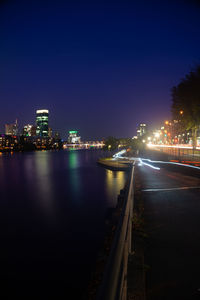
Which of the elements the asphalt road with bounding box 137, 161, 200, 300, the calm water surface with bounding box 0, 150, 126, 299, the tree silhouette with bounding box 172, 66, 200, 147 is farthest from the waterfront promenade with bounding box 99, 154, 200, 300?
the tree silhouette with bounding box 172, 66, 200, 147

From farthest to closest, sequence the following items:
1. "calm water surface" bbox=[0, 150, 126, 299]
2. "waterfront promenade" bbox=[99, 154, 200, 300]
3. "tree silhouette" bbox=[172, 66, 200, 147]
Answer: "tree silhouette" bbox=[172, 66, 200, 147] → "calm water surface" bbox=[0, 150, 126, 299] → "waterfront promenade" bbox=[99, 154, 200, 300]

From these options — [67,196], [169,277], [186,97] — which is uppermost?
[186,97]

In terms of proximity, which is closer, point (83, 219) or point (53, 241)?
point (53, 241)

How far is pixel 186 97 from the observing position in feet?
110

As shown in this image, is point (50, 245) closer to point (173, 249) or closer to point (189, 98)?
point (173, 249)

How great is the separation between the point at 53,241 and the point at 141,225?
7.63m

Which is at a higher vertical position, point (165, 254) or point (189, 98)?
point (189, 98)

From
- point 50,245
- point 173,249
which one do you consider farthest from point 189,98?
point 173,249

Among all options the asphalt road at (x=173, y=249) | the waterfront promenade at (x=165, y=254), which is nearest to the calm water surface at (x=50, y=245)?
the waterfront promenade at (x=165, y=254)

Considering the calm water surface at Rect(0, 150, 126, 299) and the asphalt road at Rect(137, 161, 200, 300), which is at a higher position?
the asphalt road at Rect(137, 161, 200, 300)

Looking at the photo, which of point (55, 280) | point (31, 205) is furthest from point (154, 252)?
point (31, 205)

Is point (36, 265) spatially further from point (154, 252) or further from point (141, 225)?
point (154, 252)

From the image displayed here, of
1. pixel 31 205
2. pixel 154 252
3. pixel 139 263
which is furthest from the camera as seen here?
pixel 31 205

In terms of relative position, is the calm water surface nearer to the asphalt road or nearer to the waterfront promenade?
the waterfront promenade
